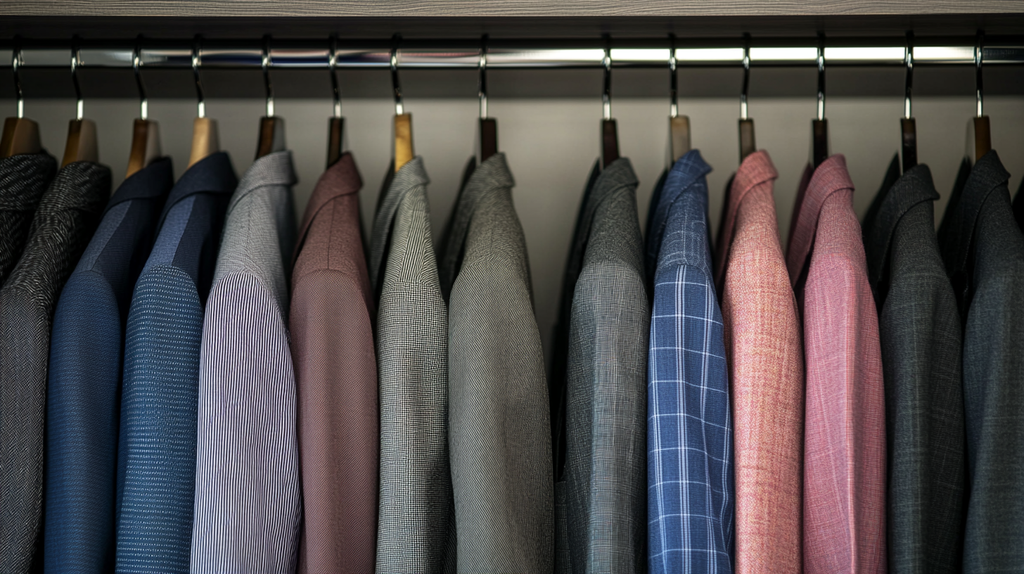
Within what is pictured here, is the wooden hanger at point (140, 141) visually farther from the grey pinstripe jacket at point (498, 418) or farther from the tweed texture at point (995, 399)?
the tweed texture at point (995, 399)

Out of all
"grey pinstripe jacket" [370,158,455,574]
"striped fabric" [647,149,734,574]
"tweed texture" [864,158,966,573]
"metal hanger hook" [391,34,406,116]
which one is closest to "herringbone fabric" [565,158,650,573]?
"striped fabric" [647,149,734,574]

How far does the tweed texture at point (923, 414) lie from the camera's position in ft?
2.83

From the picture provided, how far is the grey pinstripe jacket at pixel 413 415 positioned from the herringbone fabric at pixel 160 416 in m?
0.20

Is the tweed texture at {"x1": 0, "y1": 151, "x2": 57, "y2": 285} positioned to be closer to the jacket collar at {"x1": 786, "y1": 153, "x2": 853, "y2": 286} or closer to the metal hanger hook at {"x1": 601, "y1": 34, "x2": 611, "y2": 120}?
the metal hanger hook at {"x1": 601, "y1": 34, "x2": 611, "y2": 120}

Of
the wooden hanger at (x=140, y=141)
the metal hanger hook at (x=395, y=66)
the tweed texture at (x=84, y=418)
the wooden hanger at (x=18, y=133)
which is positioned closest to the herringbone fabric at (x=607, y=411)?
the metal hanger hook at (x=395, y=66)

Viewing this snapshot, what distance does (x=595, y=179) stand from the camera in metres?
1.14

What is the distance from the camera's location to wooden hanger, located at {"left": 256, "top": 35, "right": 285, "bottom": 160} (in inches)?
44.6

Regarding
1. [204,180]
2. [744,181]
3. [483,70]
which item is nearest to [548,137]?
[483,70]

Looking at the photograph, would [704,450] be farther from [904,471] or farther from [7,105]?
[7,105]

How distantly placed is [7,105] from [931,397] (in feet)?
4.60

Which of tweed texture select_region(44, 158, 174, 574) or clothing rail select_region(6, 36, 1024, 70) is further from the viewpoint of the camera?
clothing rail select_region(6, 36, 1024, 70)

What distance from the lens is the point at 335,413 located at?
90cm

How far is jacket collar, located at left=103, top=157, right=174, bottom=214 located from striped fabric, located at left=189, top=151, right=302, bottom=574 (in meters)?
0.19

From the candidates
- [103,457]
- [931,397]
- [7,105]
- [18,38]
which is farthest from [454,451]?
[7,105]
